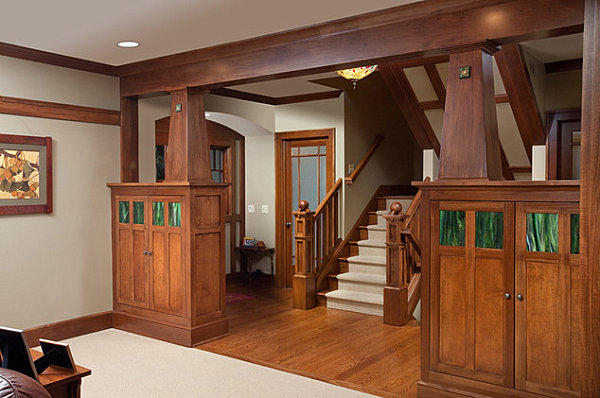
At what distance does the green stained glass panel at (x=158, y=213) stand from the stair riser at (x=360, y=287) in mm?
2386

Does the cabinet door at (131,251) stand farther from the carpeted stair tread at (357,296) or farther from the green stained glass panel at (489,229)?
the green stained glass panel at (489,229)

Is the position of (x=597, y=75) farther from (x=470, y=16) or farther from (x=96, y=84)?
(x=96, y=84)

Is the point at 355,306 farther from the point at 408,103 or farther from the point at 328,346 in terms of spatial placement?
the point at 408,103

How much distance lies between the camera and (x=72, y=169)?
16.8ft

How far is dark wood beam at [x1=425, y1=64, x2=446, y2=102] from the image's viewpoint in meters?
5.66

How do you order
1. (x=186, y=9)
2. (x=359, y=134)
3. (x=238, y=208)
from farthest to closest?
(x=238, y=208) < (x=359, y=134) < (x=186, y=9)

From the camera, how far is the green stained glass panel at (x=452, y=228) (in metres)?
3.36

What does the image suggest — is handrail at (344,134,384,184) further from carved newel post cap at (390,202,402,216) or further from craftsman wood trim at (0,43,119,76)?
craftsman wood trim at (0,43,119,76)

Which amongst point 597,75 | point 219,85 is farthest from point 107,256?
point 597,75

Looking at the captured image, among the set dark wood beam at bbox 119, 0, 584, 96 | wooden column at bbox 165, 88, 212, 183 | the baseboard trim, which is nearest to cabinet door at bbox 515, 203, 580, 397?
dark wood beam at bbox 119, 0, 584, 96

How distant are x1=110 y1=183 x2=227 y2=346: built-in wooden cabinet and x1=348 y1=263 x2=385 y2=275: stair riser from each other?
2.05 meters

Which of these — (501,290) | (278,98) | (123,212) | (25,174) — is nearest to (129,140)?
(123,212)

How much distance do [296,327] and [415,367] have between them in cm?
151

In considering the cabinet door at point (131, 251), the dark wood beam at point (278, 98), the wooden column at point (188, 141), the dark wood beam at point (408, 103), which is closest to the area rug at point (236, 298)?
the cabinet door at point (131, 251)
